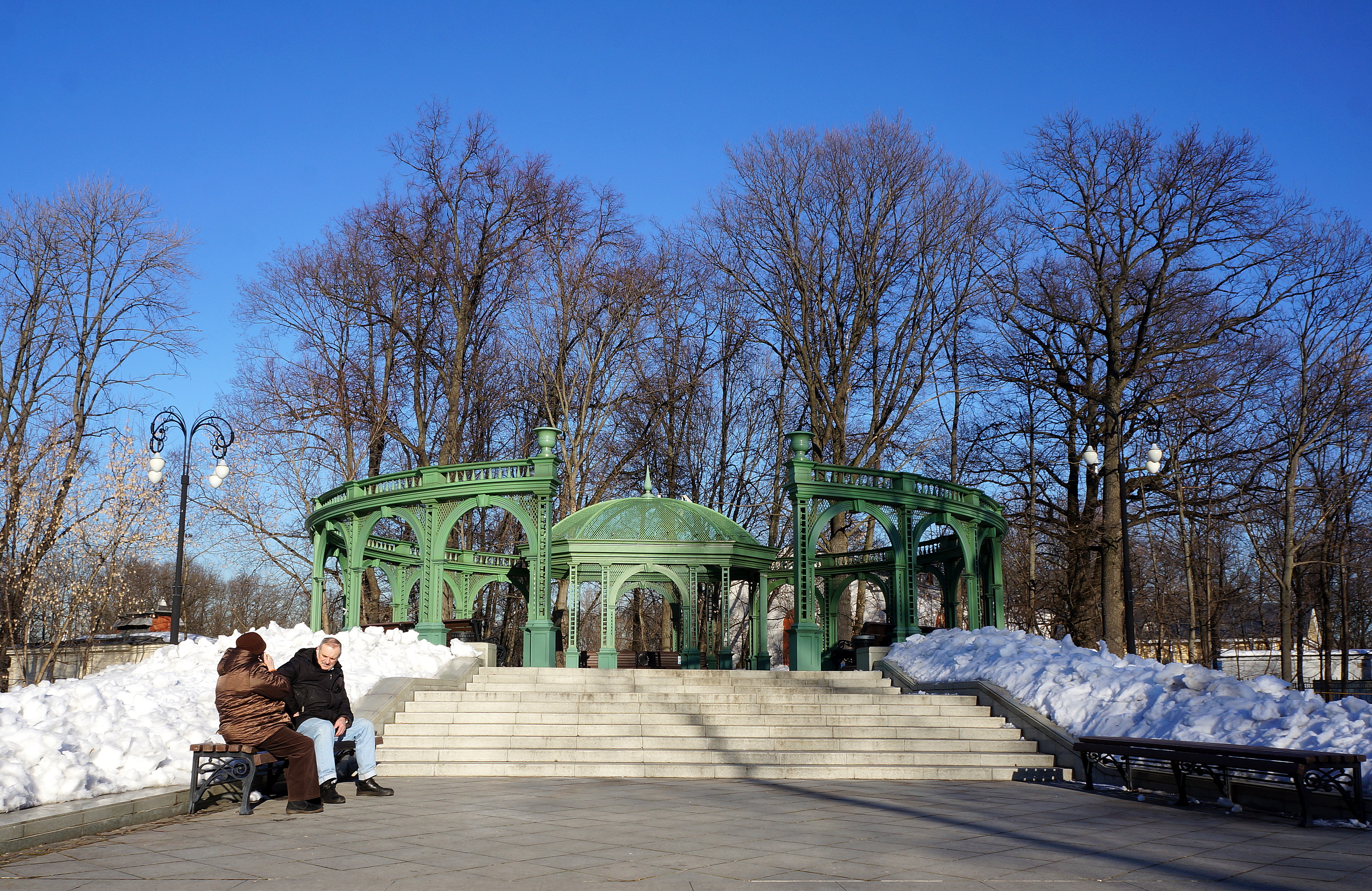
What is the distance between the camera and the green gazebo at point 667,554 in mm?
17906

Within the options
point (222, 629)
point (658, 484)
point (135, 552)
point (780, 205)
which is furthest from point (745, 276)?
point (222, 629)

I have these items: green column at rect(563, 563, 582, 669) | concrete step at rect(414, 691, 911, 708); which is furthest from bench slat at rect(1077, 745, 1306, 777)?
green column at rect(563, 563, 582, 669)

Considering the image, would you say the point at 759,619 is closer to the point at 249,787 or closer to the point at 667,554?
the point at 667,554

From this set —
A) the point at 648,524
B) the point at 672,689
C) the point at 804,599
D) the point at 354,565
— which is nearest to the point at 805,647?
the point at 804,599

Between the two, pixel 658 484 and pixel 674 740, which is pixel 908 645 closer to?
pixel 674 740

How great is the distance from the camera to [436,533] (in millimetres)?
18156

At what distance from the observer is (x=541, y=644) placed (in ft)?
57.3

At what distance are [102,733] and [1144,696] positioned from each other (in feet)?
32.6

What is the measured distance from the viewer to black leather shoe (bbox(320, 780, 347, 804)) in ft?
27.1

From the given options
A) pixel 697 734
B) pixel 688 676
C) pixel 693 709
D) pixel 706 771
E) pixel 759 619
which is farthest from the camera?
pixel 759 619

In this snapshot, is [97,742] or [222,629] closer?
[97,742]

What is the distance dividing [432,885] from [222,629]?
70.2m

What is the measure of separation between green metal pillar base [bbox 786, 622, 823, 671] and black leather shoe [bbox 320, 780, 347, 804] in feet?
33.9

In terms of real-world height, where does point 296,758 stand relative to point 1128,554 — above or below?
below
